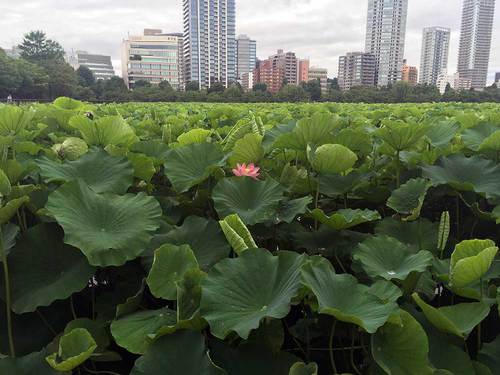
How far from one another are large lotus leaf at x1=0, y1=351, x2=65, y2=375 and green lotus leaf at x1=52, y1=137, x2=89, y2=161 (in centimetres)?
67

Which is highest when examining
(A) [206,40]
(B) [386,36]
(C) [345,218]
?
(B) [386,36]

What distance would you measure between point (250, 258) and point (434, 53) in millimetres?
111920

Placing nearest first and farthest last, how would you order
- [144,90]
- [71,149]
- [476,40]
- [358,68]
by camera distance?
[71,149] < [144,90] < [476,40] < [358,68]

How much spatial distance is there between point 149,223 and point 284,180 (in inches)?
17.0

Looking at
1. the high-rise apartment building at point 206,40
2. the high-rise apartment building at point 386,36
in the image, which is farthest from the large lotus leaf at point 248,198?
the high-rise apartment building at point 206,40

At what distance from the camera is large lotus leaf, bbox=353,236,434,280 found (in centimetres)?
91

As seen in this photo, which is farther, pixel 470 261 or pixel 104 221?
pixel 104 221

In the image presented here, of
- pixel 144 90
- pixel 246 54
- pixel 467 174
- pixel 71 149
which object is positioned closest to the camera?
pixel 467 174

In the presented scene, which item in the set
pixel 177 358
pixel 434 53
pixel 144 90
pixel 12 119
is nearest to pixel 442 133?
pixel 177 358

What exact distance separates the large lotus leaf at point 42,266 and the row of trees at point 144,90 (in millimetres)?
24701

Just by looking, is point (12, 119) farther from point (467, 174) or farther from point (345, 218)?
point (467, 174)

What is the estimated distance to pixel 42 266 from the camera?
1007 mm

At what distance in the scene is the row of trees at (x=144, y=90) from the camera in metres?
26.5

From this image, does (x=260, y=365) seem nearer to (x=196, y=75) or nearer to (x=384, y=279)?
(x=384, y=279)
